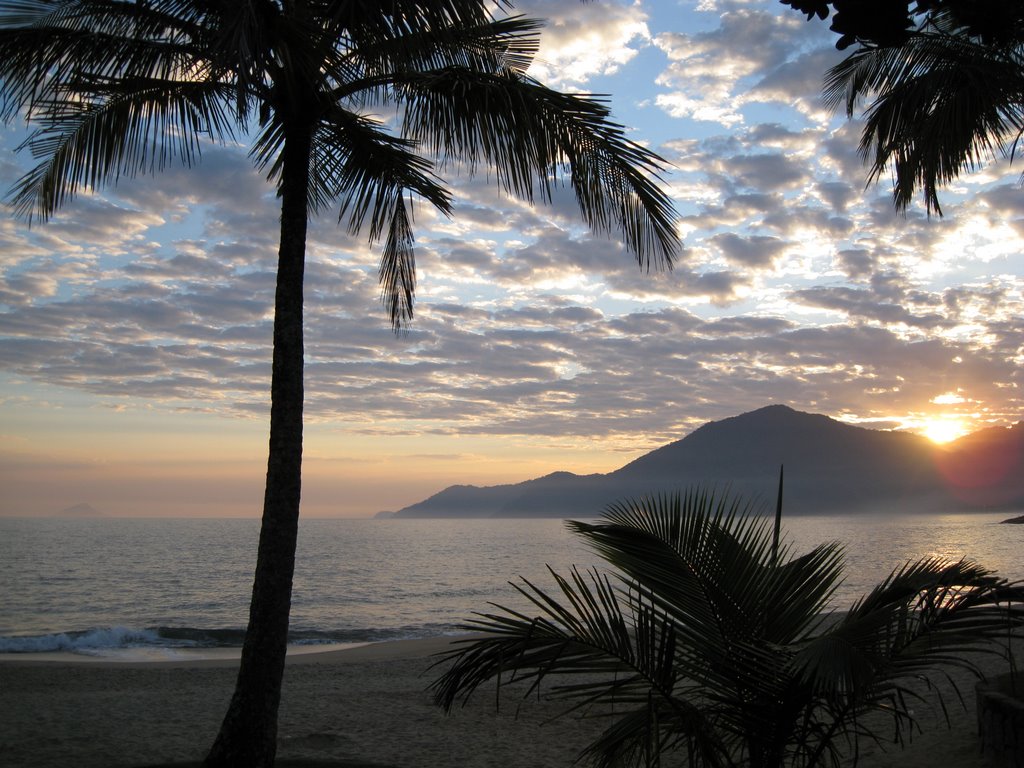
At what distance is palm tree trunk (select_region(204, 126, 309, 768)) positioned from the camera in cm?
548

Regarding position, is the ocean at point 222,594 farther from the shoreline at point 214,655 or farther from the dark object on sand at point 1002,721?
the dark object on sand at point 1002,721

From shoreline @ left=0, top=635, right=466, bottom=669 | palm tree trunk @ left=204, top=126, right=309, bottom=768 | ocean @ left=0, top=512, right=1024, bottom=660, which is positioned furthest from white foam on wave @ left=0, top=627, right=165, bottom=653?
palm tree trunk @ left=204, top=126, right=309, bottom=768

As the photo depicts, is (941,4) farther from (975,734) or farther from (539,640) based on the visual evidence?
(975,734)

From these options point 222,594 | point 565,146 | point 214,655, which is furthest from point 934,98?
point 222,594

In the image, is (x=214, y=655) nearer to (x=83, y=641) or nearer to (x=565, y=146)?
(x=83, y=641)

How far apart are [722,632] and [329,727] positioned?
605 centimetres

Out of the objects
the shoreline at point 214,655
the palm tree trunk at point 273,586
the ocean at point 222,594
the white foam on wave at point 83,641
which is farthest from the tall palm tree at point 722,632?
the white foam on wave at point 83,641

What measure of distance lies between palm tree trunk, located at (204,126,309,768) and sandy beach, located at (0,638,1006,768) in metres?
1.50

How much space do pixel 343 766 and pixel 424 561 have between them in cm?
5476

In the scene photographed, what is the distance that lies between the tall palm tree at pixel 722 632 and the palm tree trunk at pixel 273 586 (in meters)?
2.17

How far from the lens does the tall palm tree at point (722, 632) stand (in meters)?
3.38

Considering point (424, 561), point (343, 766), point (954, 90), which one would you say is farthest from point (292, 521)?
point (424, 561)

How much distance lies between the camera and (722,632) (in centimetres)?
372

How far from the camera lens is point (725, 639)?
3.68 metres
